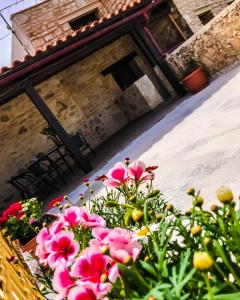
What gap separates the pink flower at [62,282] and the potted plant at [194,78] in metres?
6.95

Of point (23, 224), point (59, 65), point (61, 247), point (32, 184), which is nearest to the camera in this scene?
point (61, 247)

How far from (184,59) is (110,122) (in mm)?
3587

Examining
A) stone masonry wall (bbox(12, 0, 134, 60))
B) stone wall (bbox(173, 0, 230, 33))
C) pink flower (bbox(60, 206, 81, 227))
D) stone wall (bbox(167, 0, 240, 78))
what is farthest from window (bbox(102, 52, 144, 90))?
pink flower (bbox(60, 206, 81, 227))

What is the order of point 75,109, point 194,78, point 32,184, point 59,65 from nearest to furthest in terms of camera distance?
point 59,65 → point 194,78 → point 32,184 → point 75,109

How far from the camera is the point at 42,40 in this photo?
12.8 meters

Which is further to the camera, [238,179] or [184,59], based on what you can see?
[184,59]

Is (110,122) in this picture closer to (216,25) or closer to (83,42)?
(83,42)

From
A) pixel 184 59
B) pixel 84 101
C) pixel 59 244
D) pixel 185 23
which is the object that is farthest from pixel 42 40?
pixel 59 244

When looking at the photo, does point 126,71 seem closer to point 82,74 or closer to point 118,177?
point 82,74

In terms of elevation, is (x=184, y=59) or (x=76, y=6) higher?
(x=76, y=6)

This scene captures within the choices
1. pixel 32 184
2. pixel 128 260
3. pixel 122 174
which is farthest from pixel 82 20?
pixel 128 260

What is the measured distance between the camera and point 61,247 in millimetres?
1098

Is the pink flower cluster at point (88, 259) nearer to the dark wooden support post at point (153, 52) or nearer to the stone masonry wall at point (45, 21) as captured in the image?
the dark wooden support post at point (153, 52)

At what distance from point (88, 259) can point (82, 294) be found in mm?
94
